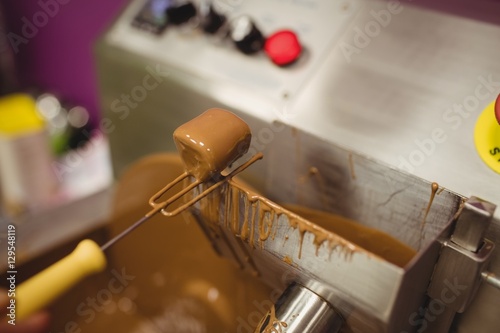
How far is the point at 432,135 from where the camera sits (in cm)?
58

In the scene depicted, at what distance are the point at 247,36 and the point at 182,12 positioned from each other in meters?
0.15

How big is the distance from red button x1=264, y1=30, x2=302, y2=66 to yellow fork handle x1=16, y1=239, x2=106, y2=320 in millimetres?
406

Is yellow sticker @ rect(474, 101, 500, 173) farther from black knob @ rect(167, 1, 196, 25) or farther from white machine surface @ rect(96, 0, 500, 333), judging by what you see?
black knob @ rect(167, 1, 196, 25)

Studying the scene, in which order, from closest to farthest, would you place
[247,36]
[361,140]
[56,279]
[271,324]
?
1. [56,279]
2. [271,324]
3. [361,140]
4. [247,36]

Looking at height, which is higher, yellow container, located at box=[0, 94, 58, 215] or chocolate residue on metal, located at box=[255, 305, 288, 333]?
chocolate residue on metal, located at box=[255, 305, 288, 333]

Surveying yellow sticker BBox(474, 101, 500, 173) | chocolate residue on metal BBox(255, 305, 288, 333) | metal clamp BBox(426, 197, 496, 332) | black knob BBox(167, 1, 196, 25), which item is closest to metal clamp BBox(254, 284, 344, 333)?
chocolate residue on metal BBox(255, 305, 288, 333)

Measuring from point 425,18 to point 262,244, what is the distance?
408 millimetres

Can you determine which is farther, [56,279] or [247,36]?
[247,36]

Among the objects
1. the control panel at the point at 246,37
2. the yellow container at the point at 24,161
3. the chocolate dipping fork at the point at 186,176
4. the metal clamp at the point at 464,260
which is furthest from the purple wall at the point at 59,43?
the metal clamp at the point at 464,260

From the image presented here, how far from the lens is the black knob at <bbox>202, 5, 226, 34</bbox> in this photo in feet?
2.50

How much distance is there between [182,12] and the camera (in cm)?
79

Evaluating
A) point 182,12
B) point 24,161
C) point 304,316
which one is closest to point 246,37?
point 182,12

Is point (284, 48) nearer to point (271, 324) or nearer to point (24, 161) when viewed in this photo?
point (271, 324)

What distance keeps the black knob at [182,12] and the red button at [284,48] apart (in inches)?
7.1
